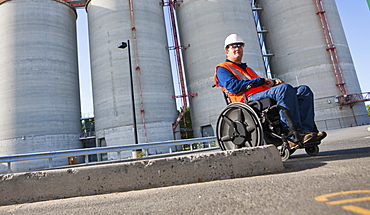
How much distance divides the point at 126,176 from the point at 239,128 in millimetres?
1580

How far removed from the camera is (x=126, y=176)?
89.5 inches

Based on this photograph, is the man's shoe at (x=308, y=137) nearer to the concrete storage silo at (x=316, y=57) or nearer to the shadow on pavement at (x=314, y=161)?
the shadow on pavement at (x=314, y=161)

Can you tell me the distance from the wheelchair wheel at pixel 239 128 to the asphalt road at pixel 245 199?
3.12 ft

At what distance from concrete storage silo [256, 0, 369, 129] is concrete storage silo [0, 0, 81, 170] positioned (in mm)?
23969

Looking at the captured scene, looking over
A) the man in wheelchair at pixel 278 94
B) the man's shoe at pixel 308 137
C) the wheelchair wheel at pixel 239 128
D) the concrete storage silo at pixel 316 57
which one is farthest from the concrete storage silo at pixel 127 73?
the man's shoe at pixel 308 137

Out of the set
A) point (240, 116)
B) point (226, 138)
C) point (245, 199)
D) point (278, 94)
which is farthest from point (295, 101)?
point (245, 199)

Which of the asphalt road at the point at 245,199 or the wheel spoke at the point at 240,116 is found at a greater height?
the wheel spoke at the point at 240,116

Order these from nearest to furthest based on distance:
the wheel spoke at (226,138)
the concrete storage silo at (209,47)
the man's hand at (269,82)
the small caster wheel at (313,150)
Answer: the man's hand at (269,82) < the wheel spoke at (226,138) < the small caster wheel at (313,150) < the concrete storage silo at (209,47)

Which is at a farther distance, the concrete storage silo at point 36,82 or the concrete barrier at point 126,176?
the concrete storage silo at point 36,82

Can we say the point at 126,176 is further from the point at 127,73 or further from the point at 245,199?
the point at 127,73

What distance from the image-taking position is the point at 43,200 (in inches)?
87.5

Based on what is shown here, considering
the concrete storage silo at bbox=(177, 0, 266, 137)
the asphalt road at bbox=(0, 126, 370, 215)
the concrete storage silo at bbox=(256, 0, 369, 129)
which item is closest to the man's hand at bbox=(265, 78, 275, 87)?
the asphalt road at bbox=(0, 126, 370, 215)

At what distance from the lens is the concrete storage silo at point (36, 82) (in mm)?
21844

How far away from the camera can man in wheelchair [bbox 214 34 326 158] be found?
2775 millimetres
